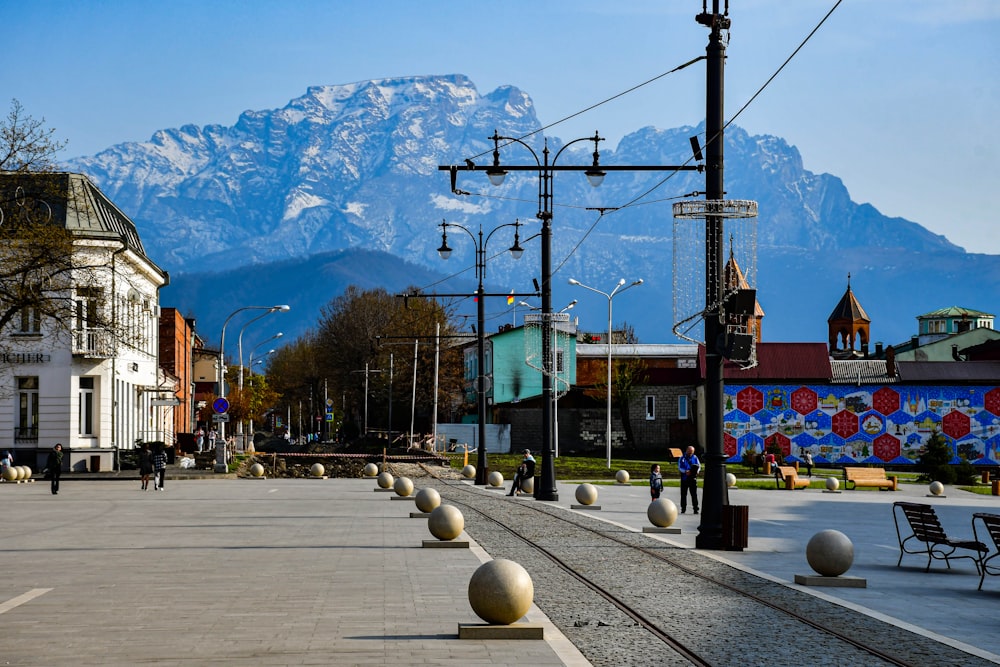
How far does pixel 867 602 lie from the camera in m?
14.6

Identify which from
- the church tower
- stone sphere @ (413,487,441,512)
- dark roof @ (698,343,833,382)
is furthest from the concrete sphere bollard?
the church tower

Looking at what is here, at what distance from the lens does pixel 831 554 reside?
16.3 metres

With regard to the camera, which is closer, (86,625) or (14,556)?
(86,625)

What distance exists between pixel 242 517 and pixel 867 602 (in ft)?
58.3

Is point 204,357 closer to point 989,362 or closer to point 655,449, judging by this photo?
point 655,449

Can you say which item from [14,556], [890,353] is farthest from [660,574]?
[890,353]

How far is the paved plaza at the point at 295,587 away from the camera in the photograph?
1062cm

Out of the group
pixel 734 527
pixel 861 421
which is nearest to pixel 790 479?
pixel 861 421

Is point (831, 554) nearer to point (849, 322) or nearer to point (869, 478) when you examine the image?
point (869, 478)

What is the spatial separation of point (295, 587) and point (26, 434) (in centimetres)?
4388

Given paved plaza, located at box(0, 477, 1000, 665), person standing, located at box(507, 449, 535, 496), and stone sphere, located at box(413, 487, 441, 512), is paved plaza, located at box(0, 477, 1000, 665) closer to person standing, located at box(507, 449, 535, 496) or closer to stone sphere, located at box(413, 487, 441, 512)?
stone sphere, located at box(413, 487, 441, 512)

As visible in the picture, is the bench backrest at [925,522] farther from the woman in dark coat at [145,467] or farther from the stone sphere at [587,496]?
the woman in dark coat at [145,467]

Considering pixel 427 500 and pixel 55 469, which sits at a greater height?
pixel 427 500

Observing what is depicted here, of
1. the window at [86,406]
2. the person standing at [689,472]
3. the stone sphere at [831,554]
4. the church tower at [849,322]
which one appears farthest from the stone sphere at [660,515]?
the church tower at [849,322]
